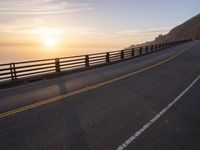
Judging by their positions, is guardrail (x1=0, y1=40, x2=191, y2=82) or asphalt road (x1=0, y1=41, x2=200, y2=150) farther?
guardrail (x1=0, y1=40, x2=191, y2=82)

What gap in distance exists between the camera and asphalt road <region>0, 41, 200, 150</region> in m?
5.83

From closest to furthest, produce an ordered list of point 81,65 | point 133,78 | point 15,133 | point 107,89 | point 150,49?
point 15,133
point 107,89
point 133,78
point 81,65
point 150,49

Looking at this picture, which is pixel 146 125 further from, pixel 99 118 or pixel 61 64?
pixel 61 64

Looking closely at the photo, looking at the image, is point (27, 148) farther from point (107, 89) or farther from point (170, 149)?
point (107, 89)

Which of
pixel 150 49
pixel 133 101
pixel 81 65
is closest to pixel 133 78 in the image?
pixel 133 101

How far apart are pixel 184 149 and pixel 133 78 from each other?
901 centimetres

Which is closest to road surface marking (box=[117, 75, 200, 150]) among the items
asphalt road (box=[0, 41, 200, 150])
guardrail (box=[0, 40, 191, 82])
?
asphalt road (box=[0, 41, 200, 150])

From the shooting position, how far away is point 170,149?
559cm

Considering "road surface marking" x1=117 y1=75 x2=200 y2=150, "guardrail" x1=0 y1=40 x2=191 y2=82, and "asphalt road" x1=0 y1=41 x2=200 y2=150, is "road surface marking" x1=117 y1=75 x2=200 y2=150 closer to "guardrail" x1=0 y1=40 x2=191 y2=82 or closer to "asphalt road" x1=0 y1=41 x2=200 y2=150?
"asphalt road" x1=0 y1=41 x2=200 y2=150

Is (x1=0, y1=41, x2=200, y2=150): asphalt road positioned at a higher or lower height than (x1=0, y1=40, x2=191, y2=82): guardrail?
lower

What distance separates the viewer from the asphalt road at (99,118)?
5832 mm

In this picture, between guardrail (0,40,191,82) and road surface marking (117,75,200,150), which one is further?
guardrail (0,40,191,82)

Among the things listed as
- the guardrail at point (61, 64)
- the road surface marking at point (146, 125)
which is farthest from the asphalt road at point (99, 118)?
the guardrail at point (61, 64)

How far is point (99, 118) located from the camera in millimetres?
7438
